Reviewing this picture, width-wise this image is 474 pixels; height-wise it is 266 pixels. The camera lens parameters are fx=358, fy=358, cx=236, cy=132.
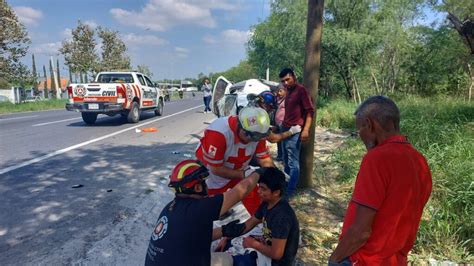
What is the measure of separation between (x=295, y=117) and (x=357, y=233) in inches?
129

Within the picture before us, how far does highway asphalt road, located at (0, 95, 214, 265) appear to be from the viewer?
3.66m

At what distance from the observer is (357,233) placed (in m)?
1.77

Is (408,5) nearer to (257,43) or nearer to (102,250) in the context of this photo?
(257,43)

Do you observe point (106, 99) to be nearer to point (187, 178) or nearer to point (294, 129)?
point (294, 129)

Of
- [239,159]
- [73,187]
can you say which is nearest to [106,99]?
[73,187]

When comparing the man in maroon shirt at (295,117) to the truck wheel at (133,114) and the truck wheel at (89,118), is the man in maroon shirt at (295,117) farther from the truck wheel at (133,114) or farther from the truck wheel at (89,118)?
the truck wheel at (89,118)

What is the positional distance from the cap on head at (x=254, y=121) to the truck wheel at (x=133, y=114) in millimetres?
10844

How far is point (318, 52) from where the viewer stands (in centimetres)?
493

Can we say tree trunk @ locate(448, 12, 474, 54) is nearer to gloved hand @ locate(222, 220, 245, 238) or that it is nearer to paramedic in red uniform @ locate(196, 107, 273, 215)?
paramedic in red uniform @ locate(196, 107, 273, 215)

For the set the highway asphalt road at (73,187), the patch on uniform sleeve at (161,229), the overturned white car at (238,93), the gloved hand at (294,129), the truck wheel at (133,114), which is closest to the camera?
the patch on uniform sleeve at (161,229)

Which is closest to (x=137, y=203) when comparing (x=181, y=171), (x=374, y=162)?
(x=181, y=171)

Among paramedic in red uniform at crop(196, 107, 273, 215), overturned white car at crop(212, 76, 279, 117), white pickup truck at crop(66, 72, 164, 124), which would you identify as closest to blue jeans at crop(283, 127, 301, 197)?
paramedic in red uniform at crop(196, 107, 273, 215)

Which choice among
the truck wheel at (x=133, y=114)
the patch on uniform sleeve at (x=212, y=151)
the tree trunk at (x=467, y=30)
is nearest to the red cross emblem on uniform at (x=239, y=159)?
the patch on uniform sleeve at (x=212, y=151)

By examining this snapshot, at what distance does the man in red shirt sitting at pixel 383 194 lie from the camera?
1.69m
